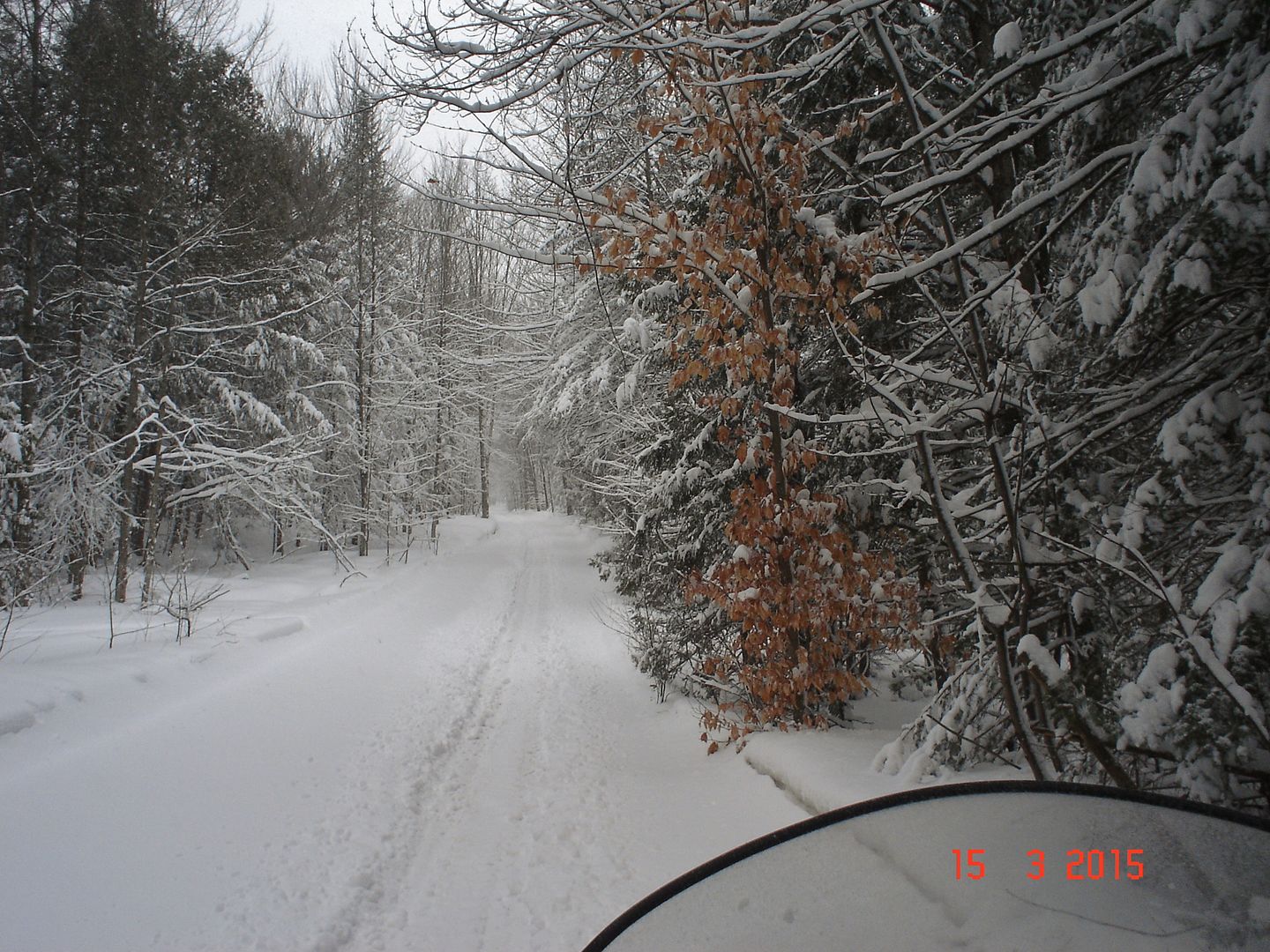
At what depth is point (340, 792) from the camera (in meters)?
4.80

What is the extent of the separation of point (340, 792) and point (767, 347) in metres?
4.70

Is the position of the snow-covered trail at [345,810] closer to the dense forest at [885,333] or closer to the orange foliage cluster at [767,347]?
the dense forest at [885,333]

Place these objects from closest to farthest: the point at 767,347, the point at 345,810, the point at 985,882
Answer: the point at 985,882, the point at 767,347, the point at 345,810

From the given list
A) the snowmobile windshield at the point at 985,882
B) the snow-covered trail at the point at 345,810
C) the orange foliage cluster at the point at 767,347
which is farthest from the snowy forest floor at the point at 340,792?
the snowmobile windshield at the point at 985,882

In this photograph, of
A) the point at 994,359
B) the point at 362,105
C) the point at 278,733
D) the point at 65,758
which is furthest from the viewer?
the point at 278,733

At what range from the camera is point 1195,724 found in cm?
193

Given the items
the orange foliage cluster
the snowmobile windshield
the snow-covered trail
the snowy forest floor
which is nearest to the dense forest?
the orange foliage cluster

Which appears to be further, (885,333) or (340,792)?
(340,792)

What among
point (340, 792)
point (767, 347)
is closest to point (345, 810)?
point (340, 792)

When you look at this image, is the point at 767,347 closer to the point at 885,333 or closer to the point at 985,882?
the point at 885,333

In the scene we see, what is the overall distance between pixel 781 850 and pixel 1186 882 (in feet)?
1.78

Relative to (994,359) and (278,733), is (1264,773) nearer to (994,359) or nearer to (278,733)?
(994,359)

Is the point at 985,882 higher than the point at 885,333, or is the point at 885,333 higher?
the point at 885,333

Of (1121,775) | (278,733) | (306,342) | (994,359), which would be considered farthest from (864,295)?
(306,342)
